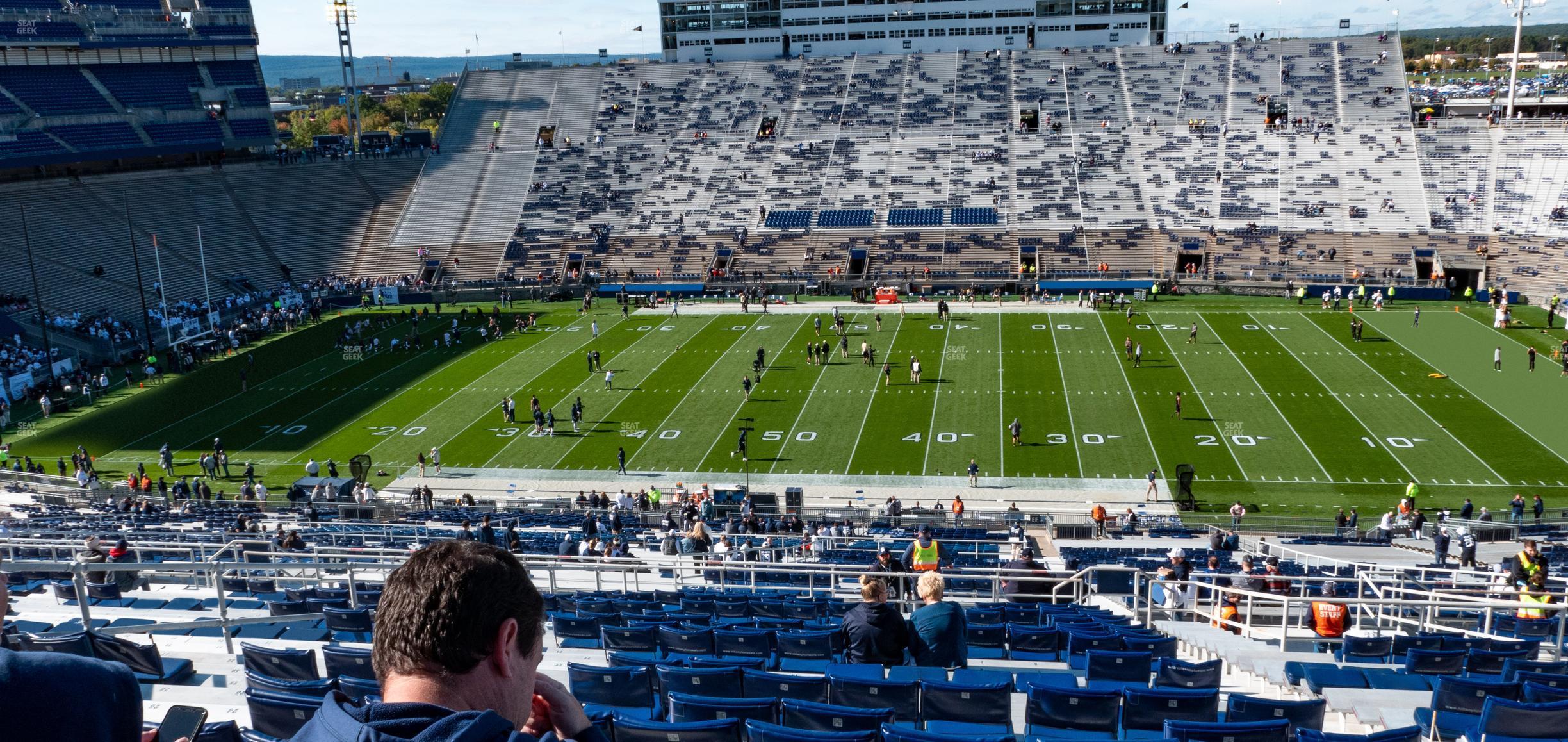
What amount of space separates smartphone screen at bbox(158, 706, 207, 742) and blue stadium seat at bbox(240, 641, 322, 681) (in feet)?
9.75

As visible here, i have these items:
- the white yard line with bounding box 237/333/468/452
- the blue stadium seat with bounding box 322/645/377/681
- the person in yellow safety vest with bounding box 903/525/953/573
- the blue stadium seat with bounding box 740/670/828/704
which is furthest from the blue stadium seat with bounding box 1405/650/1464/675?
the white yard line with bounding box 237/333/468/452

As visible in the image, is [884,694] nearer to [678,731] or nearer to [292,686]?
[678,731]

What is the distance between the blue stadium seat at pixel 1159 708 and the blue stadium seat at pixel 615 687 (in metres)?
2.97

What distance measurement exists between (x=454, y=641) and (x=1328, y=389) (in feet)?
125

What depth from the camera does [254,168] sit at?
2665 inches

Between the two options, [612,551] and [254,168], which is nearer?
[612,551]

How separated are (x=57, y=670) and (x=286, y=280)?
197 ft

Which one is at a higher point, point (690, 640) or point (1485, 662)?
point (690, 640)

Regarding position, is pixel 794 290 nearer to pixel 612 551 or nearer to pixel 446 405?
pixel 446 405

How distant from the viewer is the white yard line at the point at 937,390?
1241 inches

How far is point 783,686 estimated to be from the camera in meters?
7.22

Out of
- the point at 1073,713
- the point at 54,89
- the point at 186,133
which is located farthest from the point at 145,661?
the point at 186,133

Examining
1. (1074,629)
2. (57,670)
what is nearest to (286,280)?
(1074,629)

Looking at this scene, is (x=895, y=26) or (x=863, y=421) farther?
(x=895, y=26)
